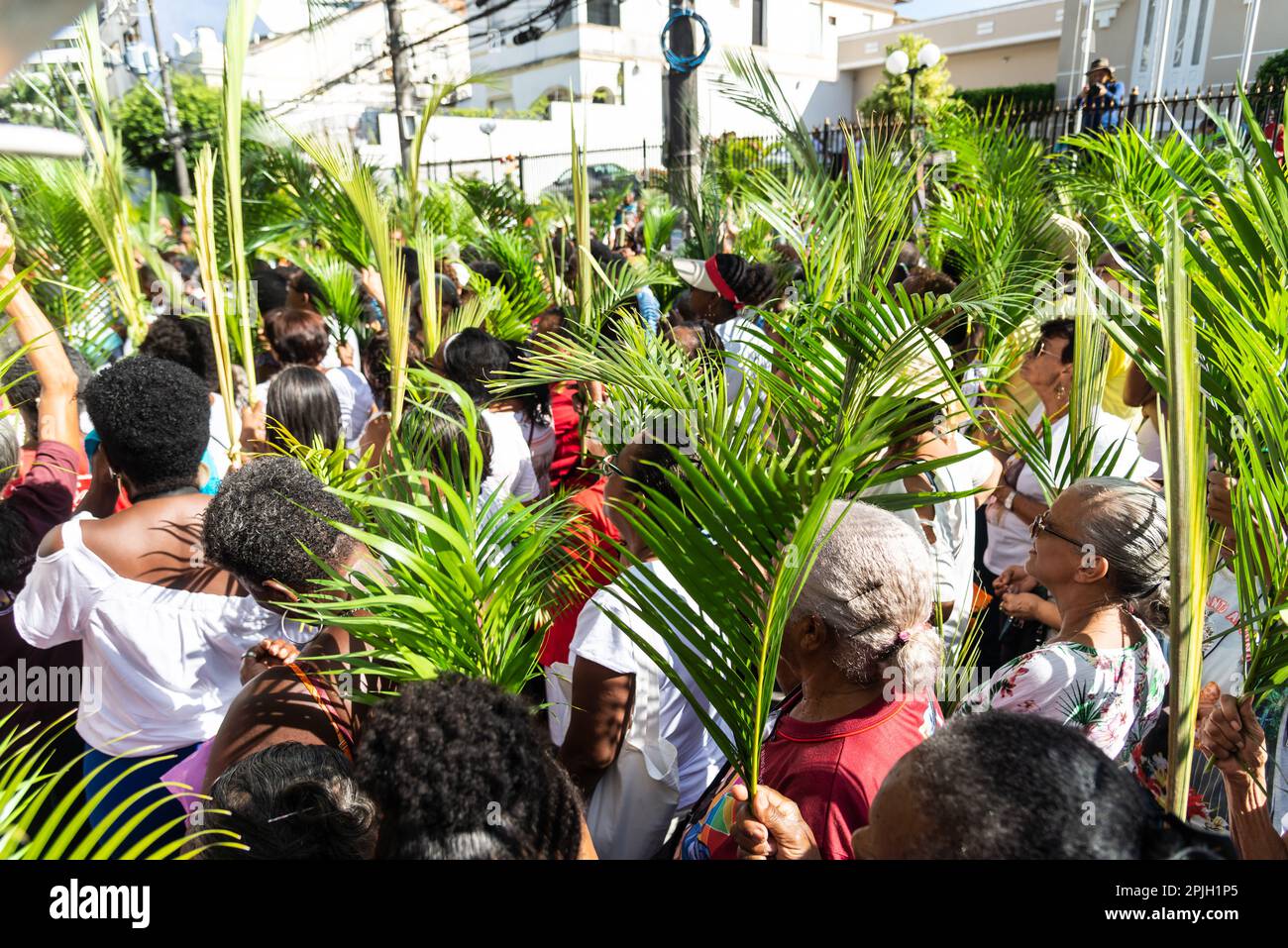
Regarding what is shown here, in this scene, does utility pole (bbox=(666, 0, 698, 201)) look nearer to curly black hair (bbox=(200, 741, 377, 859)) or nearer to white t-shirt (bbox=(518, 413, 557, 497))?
white t-shirt (bbox=(518, 413, 557, 497))

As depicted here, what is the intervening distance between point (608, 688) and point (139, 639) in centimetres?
112

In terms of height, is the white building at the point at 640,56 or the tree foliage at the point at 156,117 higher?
the white building at the point at 640,56

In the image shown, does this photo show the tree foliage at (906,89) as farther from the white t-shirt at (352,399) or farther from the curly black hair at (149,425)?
the curly black hair at (149,425)

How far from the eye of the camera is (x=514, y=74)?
3631 centimetres

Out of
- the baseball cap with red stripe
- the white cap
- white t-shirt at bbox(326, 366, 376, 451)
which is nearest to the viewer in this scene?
white t-shirt at bbox(326, 366, 376, 451)

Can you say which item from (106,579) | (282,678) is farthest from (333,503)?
(106,579)

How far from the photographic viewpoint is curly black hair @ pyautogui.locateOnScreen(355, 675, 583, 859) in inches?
45.1

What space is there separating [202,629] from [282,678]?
48 cm

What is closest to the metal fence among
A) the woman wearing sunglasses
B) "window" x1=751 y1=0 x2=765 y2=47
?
the woman wearing sunglasses

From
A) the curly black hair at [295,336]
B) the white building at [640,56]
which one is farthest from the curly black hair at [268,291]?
the white building at [640,56]

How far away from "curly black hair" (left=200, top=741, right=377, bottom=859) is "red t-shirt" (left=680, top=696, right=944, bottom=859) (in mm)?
608

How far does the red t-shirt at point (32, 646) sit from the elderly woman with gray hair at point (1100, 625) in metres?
2.41

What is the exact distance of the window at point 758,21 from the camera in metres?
36.8

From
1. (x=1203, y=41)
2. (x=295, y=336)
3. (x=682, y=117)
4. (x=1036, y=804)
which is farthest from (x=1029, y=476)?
(x=1203, y=41)
